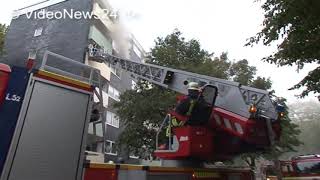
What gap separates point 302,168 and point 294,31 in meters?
6.60

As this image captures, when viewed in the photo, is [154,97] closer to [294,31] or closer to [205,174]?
[294,31]

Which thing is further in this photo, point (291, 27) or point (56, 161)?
point (291, 27)

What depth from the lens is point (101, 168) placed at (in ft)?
14.9

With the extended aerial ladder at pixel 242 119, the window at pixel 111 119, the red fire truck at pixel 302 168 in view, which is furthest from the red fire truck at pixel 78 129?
the window at pixel 111 119

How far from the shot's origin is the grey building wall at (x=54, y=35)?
90.3ft

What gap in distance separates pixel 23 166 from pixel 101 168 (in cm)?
101

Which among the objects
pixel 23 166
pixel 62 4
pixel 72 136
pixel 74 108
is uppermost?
pixel 62 4

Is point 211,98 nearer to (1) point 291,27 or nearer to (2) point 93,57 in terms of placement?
(1) point 291,27

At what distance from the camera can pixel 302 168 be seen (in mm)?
12641

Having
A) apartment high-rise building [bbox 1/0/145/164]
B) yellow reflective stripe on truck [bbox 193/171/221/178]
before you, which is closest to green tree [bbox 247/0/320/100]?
yellow reflective stripe on truck [bbox 193/171/221/178]

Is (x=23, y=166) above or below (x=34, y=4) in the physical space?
below

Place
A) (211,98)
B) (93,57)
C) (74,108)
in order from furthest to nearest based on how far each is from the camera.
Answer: (93,57), (211,98), (74,108)

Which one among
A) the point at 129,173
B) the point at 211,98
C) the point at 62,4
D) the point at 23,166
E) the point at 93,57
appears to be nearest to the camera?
the point at 23,166

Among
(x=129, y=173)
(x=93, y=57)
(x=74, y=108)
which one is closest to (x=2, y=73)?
(x=74, y=108)
